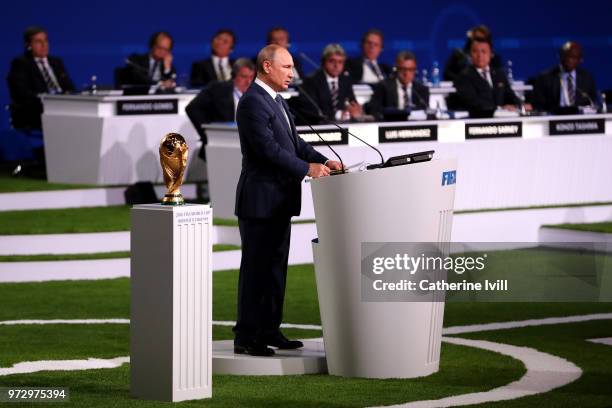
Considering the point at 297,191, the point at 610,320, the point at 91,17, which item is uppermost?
the point at 91,17

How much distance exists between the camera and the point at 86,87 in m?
13.6

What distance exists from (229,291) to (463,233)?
102 inches

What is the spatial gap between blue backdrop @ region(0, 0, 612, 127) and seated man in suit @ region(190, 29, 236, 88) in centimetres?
51

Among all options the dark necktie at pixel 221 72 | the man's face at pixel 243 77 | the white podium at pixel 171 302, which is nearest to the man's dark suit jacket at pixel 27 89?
the dark necktie at pixel 221 72

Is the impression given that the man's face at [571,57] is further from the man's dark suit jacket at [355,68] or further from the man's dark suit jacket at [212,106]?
the man's dark suit jacket at [212,106]

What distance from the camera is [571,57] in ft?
47.4

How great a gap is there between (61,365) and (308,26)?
36.0ft

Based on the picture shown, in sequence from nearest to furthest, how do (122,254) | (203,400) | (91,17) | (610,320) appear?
1. (203,400)
2. (610,320)
3. (122,254)
4. (91,17)

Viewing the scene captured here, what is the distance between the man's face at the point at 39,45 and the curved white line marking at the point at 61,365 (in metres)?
7.39

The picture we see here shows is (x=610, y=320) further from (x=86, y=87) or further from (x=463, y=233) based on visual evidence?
(x=86, y=87)

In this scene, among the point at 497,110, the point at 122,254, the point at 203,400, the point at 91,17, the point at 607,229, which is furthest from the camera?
the point at 91,17

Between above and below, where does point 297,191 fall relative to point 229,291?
above

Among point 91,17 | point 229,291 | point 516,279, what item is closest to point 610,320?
point 516,279

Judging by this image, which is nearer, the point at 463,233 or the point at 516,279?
the point at 516,279
